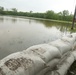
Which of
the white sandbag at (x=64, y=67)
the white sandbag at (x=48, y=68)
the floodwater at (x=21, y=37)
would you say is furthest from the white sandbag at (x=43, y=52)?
the floodwater at (x=21, y=37)

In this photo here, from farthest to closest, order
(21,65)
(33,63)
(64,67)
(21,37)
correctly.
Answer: (21,37), (64,67), (33,63), (21,65)

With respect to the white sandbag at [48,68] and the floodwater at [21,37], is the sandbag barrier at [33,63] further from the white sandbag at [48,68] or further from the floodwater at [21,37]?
the floodwater at [21,37]

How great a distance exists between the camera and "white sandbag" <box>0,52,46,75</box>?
2.15 m

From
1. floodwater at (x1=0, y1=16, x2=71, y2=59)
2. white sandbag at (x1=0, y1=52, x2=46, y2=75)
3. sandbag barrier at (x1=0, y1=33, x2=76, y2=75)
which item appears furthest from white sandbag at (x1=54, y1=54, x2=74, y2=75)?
floodwater at (x1=0, y1=16, x2=71, y2=59)

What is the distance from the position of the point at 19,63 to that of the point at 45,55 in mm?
814

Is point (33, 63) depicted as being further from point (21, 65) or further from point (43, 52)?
point (43, 52)

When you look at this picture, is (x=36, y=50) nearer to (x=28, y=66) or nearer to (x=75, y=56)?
(x=28, y=66)

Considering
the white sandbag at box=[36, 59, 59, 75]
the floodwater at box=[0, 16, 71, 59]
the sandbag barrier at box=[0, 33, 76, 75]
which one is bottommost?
the floodwater at box=[0, 16, 71, 59]

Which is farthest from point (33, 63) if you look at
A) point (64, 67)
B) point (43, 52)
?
point (64, 67)

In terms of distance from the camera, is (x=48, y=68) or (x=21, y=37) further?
(x=21, y=37)

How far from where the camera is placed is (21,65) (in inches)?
91.0

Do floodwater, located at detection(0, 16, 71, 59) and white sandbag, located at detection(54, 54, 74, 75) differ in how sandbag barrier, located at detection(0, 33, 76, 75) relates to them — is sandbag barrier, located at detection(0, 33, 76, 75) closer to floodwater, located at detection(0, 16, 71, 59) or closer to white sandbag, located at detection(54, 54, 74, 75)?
white sandbag, located at detection(54, 54, 74, 75)

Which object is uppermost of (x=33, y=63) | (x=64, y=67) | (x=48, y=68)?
(x=33, y=63)

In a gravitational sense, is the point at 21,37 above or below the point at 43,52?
below
